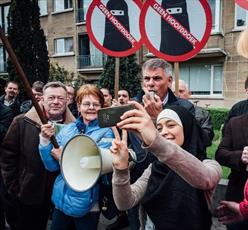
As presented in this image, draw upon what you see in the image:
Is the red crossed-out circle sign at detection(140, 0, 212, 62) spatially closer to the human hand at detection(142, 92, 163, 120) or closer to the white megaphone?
the human hand at detection(142, 92, 163, 120)

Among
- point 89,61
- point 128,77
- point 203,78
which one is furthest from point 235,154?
point 89,61

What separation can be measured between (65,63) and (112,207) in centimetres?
1994

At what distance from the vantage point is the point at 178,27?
263 cm

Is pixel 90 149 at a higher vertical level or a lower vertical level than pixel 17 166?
higher

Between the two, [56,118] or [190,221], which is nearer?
[190,221]

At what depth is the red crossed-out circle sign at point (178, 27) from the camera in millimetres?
2604

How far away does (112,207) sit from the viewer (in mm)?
2385

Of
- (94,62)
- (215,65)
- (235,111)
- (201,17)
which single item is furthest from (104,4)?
(94,62)

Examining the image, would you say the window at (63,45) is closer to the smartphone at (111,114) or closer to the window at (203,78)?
the window at (203,78)

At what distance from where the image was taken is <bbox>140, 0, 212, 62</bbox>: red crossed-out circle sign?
2604 millimetres

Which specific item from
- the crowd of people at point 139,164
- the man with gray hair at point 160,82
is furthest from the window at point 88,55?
the man with gray hair at point 160,82

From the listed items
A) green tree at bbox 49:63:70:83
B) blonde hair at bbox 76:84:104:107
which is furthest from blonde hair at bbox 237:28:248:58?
green tree at bbox 49:63:70:83

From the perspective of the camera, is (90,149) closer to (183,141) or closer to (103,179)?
(103,179)

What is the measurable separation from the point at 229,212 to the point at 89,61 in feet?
65.5
